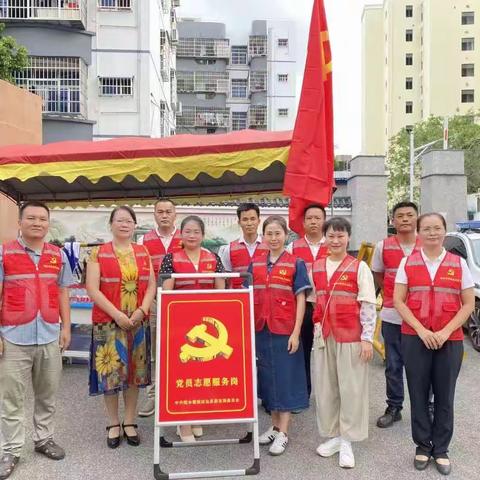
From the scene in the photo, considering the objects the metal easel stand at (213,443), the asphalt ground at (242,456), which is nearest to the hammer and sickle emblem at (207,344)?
the metal easel stand at (213,443)

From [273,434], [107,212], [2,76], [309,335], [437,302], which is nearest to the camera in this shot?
[437,302]

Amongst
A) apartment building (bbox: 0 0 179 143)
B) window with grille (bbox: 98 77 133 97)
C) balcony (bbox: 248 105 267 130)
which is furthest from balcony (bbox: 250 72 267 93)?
window with grille (bbox: 98 77 133 97)

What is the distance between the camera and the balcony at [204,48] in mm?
52812

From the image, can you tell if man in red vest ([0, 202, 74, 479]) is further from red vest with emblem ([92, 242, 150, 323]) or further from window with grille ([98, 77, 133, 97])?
window with grille ([98, 77, 133, 97])

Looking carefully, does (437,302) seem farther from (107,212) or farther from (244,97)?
(244,97)

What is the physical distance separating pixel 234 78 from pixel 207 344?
52.7 meters

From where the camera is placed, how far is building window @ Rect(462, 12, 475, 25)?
5784 centimetres

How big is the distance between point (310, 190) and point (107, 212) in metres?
5.56

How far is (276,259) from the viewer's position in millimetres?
3973

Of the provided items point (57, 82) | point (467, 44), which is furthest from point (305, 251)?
point (467, 44)

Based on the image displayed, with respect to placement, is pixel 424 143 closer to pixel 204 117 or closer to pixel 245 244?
pixel 204 117

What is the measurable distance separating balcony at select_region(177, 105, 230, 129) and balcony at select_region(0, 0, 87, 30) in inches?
1249

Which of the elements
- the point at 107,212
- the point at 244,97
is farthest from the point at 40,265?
the point at 244,97

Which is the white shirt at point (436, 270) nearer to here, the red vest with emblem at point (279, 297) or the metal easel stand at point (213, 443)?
the red vest with emblem at point (279, 297)
